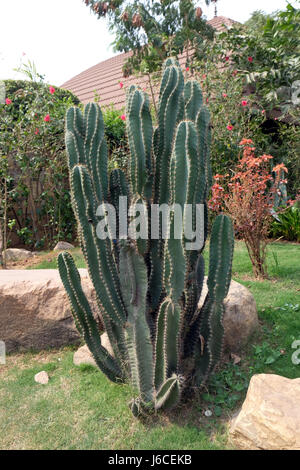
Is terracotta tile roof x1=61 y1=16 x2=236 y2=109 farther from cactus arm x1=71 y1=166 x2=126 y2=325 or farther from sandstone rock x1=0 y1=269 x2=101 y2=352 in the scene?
cactus arm x1=71 y1=166 x2=126 y2=325

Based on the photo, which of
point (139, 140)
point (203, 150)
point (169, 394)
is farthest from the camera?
point (203, 150)

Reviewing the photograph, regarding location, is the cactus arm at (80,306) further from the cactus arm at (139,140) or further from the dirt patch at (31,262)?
the dirt patch at (31,262)

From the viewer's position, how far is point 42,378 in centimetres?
322

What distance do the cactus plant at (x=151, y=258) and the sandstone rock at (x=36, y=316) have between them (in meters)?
0.99

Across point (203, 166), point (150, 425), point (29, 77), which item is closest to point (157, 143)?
point (203, 166)

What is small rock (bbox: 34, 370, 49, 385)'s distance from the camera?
3.18 meters

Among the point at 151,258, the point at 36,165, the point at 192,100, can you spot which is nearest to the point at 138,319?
the point at 151,258

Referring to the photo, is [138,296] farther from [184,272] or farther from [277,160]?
[277,160]

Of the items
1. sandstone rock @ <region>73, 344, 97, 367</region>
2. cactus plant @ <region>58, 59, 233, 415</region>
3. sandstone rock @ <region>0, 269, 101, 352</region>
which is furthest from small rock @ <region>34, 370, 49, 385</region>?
cactus plant @ <region>58, 59, 233, 415</region>

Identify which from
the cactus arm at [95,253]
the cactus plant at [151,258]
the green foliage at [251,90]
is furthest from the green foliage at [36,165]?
the cactus arm at [95,253]

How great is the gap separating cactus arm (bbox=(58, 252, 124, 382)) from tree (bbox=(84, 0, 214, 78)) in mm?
7481

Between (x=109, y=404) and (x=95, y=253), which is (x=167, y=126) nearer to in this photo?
(x=95, y=253)

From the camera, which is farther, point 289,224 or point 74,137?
point 289,224

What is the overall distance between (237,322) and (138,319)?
1.11 meters
